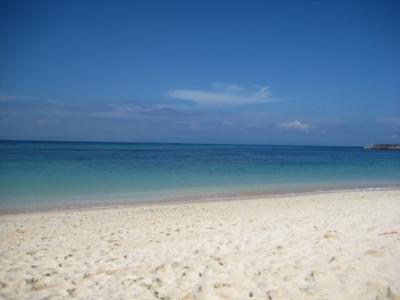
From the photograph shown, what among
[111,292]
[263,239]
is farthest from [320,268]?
[111,292]

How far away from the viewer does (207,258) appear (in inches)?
216

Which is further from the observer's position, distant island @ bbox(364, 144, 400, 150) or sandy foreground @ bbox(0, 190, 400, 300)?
distant island @ bbox(364, 144, 400, 150)

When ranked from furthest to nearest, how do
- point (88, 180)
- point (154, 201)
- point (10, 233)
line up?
point (88, 180) < point (154, 201) < point (10, 233)

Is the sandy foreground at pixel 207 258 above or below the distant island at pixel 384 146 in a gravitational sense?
below

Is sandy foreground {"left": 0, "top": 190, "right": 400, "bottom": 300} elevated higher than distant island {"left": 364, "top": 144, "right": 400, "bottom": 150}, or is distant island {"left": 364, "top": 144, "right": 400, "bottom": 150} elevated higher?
distant island {"left": 364, "top": 144, "right": 400, "bottom": 150}

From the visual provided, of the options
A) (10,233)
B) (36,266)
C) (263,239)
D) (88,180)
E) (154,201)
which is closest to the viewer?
(36,266)

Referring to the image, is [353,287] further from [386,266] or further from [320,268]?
[386,266]

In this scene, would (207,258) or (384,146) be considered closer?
(207,258)

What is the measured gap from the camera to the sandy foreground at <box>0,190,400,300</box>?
427 cm

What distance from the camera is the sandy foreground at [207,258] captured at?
14.0 ft

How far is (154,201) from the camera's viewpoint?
1428cm

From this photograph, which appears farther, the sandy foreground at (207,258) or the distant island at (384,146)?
the distant island at (384,146)

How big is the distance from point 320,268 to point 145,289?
105 inches

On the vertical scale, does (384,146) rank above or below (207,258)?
above
